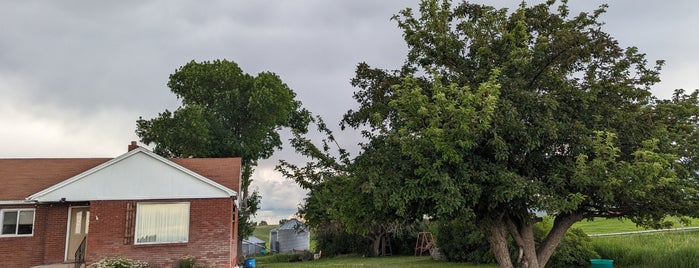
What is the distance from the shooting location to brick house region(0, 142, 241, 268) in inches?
699

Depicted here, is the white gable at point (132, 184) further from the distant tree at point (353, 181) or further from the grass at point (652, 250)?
the grass at point (652, 250)

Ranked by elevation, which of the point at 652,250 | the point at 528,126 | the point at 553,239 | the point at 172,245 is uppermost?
the point at 528,126

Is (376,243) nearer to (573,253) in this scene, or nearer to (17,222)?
(573,253)

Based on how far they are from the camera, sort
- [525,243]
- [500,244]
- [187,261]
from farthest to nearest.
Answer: [187,261] → [525,243] → [500,244]

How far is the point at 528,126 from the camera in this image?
1185 cm

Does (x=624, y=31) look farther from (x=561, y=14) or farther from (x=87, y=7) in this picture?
(x=87, y=7)

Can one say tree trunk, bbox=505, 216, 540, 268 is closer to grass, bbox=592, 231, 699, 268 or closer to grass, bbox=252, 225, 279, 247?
grass, bbox=592, 231, 699, 268

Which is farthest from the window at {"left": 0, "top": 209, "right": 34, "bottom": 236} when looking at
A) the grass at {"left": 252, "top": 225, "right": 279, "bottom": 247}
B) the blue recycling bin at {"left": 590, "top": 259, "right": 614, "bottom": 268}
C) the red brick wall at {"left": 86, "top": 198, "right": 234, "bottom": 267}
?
the grass at {"left": 252, "top": 225, "right": 279, "bottom": 247}

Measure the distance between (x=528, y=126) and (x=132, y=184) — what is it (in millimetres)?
14629

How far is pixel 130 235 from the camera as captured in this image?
1777cm

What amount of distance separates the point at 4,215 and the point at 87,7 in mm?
9405

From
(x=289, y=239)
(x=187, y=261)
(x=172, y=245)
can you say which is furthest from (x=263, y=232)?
(x=187, y=261)

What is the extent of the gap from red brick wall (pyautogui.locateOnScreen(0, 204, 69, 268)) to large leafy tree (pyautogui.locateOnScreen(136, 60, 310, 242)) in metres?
11.0

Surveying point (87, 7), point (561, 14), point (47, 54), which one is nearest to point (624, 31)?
point (561, 14)
